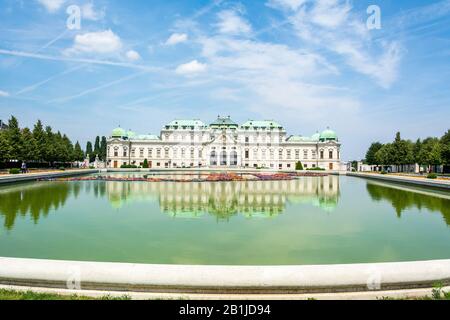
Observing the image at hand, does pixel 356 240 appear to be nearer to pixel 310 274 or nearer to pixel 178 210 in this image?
pixel 310 274

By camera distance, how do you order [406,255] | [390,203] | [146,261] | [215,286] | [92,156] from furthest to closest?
1. [92,156]
2. [390,203]
3. [406,255]
4. [146,261]
5. [215,286]

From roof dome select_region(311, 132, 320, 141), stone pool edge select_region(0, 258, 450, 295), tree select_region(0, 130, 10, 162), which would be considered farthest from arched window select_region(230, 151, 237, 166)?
stone pool edge select_region(0, 258, 450, 295)

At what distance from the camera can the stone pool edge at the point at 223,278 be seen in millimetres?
6309

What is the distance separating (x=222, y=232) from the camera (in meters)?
12.7

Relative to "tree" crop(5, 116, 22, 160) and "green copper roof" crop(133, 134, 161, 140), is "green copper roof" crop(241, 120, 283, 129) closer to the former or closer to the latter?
"green copper roof" crop(133, 134, 161, 140)

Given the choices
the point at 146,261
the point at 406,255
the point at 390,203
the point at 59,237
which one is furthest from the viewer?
the point at 390,203

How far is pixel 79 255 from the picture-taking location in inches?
384

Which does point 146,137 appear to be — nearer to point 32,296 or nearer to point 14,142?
point 14,142

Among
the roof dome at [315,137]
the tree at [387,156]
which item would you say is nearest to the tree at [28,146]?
the tree at [387,156]

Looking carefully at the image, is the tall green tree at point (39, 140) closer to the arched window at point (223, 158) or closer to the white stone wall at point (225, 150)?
the white stone wall at point (225, 150)

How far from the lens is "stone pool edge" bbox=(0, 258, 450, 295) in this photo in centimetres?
631

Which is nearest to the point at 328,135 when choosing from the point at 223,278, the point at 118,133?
the point at 118,133

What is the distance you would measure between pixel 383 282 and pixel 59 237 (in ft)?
33.5

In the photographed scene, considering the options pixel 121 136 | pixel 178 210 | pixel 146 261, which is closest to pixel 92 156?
pixel 121 136
